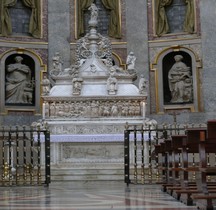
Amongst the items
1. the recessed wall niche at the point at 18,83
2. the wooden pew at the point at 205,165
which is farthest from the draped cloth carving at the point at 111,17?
the wooden pew at the point at 205,165

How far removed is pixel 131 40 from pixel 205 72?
10.0 ft

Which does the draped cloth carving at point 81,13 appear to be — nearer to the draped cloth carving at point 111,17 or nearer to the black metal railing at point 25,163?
the draped cloth carving at point 111,17

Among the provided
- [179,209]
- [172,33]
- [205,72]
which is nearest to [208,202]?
[179,209]

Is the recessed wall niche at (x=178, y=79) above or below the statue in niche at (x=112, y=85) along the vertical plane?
above

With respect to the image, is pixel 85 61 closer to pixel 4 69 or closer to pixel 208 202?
pixel 4 69

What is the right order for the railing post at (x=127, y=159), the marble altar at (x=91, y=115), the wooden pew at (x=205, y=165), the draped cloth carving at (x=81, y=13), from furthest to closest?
the draped cloth carving at (x=81, y=13) < the marble altar at (x=91, y=115) < the railing post at (x=127, y=159) < the wooden pew at (x=205, y=165)

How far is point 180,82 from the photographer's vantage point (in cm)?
2005

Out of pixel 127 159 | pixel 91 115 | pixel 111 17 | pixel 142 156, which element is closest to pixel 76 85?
pixel 91 115

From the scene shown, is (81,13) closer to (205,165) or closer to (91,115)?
(91,115)

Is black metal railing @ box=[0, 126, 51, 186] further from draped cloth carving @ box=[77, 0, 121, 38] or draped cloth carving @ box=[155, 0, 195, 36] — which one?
draped cloth carving @ box=[155, 0, 195, 36]

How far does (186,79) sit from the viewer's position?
20.0m

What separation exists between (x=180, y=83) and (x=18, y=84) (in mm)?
5896

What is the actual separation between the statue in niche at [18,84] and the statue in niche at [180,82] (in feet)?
17.0

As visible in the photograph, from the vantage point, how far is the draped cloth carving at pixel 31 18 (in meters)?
20.2
